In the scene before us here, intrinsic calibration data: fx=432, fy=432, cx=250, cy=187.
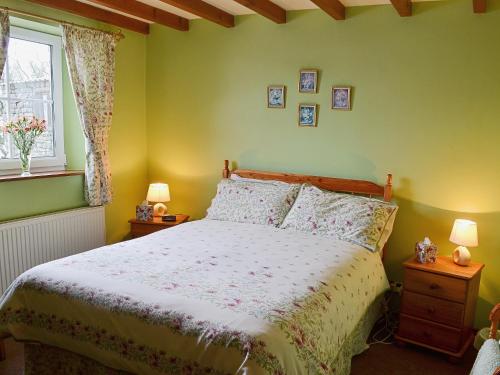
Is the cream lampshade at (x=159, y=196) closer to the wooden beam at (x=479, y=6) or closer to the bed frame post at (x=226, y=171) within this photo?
the bed frame post at (x=226, y=171)

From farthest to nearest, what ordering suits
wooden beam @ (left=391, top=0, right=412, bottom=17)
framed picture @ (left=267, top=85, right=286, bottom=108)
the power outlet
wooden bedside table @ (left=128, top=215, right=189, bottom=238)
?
wooden bedside table @ (left=128, top=215, right=189, bottom=238)
framed picture @ (left=267, top=85, right=286, bottom=108)
the power outlet
wooden beam @ (left=391, top=0, right=412, bottom=17)

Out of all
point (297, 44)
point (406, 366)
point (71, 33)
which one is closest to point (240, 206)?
point (297, 44)

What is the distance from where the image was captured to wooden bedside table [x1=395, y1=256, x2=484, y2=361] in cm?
266

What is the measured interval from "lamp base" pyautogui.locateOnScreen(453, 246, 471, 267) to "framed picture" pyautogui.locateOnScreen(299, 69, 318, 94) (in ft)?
5.13

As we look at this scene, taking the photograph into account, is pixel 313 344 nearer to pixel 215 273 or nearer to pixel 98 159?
pixel 215 273

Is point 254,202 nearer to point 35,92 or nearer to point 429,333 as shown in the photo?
point 429,333

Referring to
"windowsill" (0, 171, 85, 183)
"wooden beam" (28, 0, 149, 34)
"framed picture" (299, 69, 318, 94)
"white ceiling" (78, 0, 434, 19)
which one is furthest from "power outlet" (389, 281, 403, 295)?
"wooden beam" (28, 0, 149, 34)

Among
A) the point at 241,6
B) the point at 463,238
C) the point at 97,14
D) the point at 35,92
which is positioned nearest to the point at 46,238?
the point at 35,92

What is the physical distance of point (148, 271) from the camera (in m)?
2.23

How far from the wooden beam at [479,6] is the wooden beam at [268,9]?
135 cm

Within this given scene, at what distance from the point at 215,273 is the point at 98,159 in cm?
181

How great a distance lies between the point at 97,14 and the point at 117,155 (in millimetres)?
1183

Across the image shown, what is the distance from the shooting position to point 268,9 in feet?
10.5

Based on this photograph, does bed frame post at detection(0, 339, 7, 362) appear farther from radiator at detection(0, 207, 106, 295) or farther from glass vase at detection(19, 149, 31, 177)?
glass vase at detection(19, 149, 31, 177)
